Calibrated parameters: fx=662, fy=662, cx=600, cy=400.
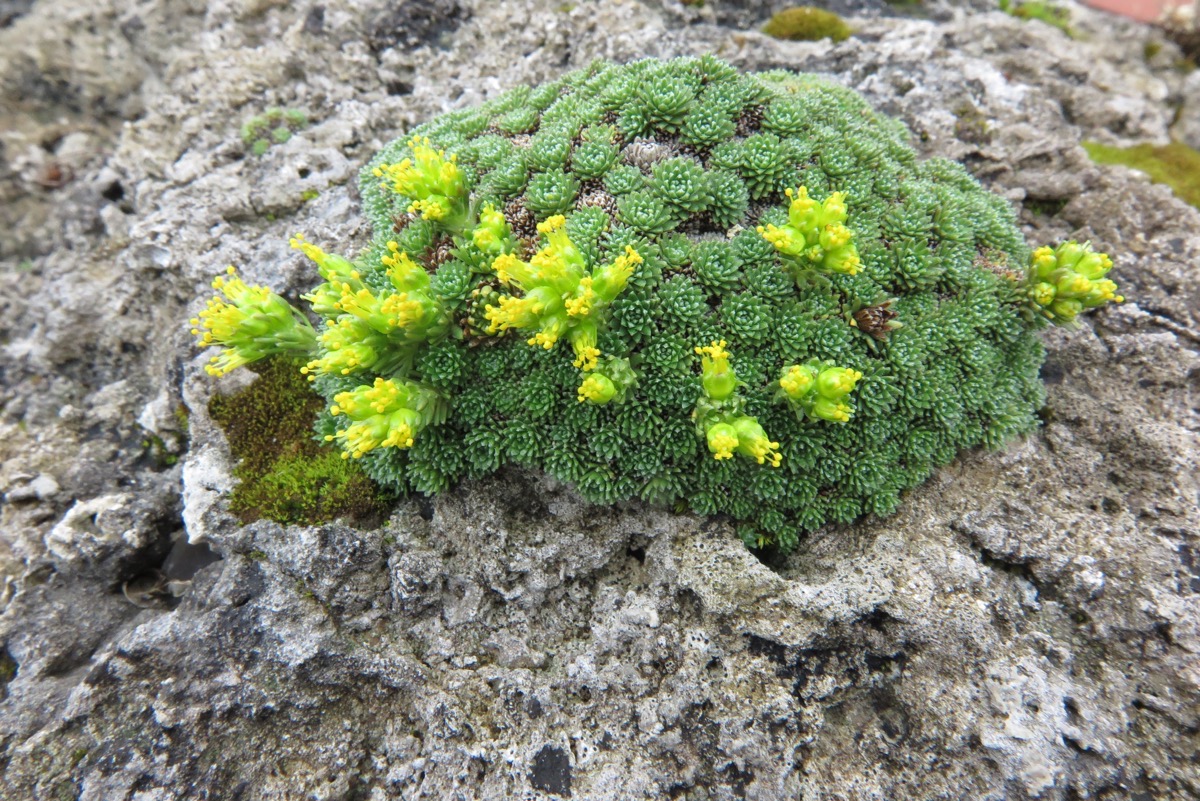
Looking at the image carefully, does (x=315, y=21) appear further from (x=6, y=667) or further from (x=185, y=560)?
(x=6, y=667)

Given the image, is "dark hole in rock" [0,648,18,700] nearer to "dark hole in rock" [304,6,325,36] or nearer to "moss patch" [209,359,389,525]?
"moss patch" [209,359,389,525]

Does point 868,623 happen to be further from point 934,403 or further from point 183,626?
point 183,626

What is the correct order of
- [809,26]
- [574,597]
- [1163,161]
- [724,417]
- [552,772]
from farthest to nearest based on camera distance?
1. [809,26]
2. [1163,161]
3. [574,597]
4. [724,417]
5. [552,772]

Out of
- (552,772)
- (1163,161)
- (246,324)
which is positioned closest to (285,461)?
(246,324)

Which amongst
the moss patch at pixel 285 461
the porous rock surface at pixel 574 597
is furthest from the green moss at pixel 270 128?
the moss patch at pixel 285 461

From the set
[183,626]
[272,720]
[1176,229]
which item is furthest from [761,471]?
[1176,229]

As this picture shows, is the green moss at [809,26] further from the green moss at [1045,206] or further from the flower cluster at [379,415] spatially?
the flower cluster at [379,415]
